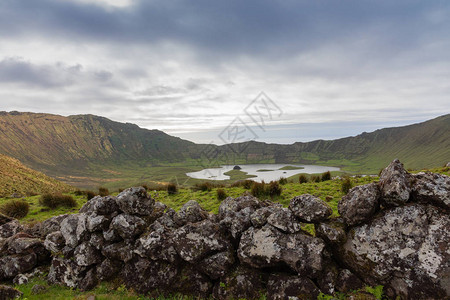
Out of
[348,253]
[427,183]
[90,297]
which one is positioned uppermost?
[427,183]

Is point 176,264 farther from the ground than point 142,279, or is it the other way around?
point 176,264

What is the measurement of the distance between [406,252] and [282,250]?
109 inches

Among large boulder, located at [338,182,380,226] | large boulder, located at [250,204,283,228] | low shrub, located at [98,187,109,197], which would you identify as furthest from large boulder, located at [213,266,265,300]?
low shrub, located at [98,187,109,197]

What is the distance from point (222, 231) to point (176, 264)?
1.67 m

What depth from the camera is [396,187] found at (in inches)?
203

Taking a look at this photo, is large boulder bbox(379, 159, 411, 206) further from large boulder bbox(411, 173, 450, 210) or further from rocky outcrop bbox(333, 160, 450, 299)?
large boulder bbox(411, 173, 450, 210)

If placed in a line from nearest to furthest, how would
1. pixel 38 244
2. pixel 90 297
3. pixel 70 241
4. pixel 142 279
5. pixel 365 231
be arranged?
pixel 365 231, pixel 90 297, pixel 142 279, pixel 70 241, pixel 38 244

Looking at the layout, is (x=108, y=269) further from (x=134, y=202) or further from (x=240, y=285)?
(x=240, y=285)

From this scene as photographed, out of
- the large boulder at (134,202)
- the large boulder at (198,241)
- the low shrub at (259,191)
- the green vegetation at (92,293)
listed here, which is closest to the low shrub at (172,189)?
the low shrub at (259,191)

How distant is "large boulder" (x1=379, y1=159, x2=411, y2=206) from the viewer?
5.16m

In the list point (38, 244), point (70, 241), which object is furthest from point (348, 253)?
point (38, 244)

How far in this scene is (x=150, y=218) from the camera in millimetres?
7746

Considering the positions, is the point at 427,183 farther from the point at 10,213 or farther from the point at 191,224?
the point at 10,213

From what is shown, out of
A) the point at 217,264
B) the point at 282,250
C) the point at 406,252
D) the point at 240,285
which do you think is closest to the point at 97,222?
the point at 217,264
